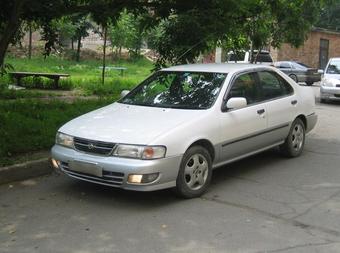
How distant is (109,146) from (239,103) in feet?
5.76

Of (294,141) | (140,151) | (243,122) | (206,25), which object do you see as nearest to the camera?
(140,151)

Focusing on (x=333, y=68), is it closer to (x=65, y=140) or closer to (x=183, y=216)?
(x=65, y=140)

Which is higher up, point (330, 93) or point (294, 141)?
point (330, 93)

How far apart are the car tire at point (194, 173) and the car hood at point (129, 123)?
39cm

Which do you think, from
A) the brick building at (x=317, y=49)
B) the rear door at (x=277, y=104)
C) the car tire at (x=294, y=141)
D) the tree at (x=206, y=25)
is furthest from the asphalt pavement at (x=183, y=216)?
the brick building at (x=317, y=49)

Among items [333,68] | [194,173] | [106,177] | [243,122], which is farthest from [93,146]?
[333,68]

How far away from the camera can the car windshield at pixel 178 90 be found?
6688 millimetres

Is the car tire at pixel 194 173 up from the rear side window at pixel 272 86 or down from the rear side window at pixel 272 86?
down

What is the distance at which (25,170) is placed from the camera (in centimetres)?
691

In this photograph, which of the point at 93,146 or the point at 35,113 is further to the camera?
the point at 35,113

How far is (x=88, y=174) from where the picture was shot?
584cm

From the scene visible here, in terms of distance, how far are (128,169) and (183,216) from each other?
740 millimetres

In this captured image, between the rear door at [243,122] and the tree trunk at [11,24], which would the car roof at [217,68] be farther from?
the tree trunk at [11,24]

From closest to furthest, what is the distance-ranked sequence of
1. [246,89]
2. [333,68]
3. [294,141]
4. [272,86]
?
1. [246,89]
2. [272,86]
3. [294,141]
4. [333,68]
